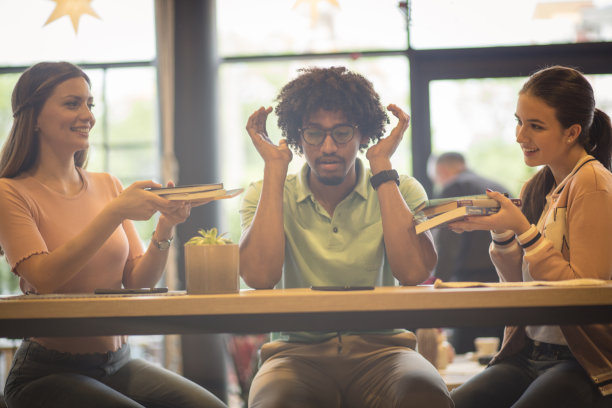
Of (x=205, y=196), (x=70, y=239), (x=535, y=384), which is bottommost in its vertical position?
(x=535, y=384)

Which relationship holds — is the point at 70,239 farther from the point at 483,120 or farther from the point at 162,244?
the point at 483,120

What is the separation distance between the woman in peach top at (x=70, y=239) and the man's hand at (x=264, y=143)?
32cm

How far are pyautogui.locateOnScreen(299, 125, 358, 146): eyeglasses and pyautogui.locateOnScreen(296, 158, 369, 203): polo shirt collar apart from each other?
161 millimetres

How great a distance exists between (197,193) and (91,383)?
22.0 inches

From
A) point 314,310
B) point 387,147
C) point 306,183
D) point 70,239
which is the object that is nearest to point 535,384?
point 314,310

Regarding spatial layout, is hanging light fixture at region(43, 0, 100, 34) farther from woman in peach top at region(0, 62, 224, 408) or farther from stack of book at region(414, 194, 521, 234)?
stack of book at region(414, 194, 521, 234)

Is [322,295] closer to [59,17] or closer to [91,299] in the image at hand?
[91,299]

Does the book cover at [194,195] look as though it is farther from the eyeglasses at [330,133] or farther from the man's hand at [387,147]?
the man's hand at [387,147]

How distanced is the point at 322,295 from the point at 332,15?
3.93 meters

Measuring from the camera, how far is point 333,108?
2.10 meters

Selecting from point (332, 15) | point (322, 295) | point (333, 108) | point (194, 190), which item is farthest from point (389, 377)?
point (332, 15)

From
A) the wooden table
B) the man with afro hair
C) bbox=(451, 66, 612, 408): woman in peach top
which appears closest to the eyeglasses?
the man with afro hair

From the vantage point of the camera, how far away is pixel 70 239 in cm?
183

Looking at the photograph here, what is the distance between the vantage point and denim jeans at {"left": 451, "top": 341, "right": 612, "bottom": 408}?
1586mm
